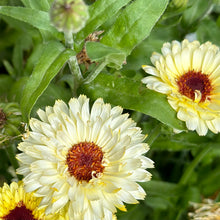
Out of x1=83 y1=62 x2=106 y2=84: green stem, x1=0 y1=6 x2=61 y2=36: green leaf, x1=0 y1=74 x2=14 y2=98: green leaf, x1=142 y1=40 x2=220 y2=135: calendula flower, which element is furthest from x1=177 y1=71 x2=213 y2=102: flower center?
x1=0 y1=74 x2=14 y2=98: green leaf

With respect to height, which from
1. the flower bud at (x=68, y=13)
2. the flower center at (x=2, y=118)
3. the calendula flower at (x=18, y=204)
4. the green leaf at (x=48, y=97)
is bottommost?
the calendula flower at (x=18, y=204)

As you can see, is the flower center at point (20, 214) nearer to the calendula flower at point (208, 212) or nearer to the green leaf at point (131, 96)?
the green leaf at point (131, 96)

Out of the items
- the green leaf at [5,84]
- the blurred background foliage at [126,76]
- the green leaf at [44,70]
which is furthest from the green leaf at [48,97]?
the green leaf at [5,84]

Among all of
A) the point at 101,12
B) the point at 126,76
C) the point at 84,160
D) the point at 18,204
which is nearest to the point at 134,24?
the point at 101,12

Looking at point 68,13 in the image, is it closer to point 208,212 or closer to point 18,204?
point 18,204

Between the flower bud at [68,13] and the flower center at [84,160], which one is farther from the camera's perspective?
the flower center at [84,160]

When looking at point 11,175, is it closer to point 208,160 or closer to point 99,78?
point 99,78
